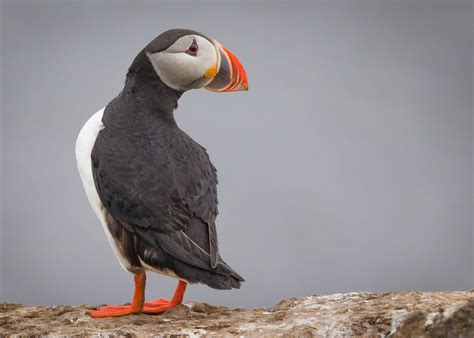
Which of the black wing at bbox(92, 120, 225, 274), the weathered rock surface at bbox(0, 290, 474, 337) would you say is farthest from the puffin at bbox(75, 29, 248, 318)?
the weathered rock surface at bbox(0, 290, 474, 337)

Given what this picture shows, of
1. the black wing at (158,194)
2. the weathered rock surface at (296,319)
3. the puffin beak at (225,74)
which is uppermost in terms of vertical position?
the puffin beak at (225,74)

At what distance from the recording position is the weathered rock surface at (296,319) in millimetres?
2779

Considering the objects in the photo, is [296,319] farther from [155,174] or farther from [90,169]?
[90,169]

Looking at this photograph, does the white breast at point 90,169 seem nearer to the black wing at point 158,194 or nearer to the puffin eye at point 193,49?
the black wing at point 158,194

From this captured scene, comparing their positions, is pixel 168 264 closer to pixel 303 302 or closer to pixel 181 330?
pixel 181 330

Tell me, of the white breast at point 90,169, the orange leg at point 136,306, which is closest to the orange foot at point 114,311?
the orange leg at point 136,306

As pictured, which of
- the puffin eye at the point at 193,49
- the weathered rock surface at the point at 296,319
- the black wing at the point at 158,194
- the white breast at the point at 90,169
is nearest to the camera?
the weathered rock surface at the point at 296,319

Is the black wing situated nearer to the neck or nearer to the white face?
the neck

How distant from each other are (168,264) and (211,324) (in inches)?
11.1

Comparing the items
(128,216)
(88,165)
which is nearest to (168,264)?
(128,216)

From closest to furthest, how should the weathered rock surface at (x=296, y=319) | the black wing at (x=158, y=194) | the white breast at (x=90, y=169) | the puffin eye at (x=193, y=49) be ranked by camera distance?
the weathered rock surface at (x=296, y=319) → the black wing at (x=158, y=194) → the white breast at (x=90, y=169) → the puffin eye at (x=193, y=49)

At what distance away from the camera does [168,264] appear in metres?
3.17

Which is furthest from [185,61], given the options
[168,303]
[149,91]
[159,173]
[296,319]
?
[296,319]

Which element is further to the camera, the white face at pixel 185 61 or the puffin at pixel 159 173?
the white face at pixel 185 61
